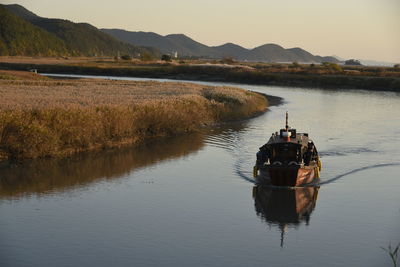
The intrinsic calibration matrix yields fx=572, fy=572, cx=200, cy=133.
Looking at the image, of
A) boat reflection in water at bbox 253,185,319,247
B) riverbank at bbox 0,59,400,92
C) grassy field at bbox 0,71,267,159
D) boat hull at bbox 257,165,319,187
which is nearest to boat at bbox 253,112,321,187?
boat hull at bbox 257,165,319,187

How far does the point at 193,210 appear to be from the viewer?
23828 millimetres

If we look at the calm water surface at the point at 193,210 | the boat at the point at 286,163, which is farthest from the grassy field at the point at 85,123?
the boat at the point at 286,163

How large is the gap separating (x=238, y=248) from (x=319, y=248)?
9.25 feet

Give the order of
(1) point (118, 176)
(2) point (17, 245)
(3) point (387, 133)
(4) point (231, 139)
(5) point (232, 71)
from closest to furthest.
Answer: (2) point (17, 245), (1) point (118, 176), (4) point (231, 139), (3) point (387, 133), (5) point (232, 71)

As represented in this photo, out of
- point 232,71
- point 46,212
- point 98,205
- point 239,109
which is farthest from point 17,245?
point 232,71

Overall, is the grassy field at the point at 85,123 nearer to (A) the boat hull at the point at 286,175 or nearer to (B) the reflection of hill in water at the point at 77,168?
(B) the reflection of hill in water at the point at 77,168

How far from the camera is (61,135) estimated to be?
33.1 m

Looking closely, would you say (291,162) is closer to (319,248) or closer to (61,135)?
(319,248)

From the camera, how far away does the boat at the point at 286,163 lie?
27.1 metres

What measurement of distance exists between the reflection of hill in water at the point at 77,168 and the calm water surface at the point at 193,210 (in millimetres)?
57

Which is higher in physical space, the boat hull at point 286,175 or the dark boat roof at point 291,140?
the dark boat roof at point 291,140

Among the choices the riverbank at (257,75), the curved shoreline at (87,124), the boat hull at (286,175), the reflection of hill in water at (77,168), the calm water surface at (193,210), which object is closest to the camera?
the calm water surface at (193,210)

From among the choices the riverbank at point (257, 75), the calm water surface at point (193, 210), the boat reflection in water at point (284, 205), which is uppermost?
the riverbank at point (257, 75)

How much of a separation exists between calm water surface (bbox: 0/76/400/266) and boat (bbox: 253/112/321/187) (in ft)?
1.95
